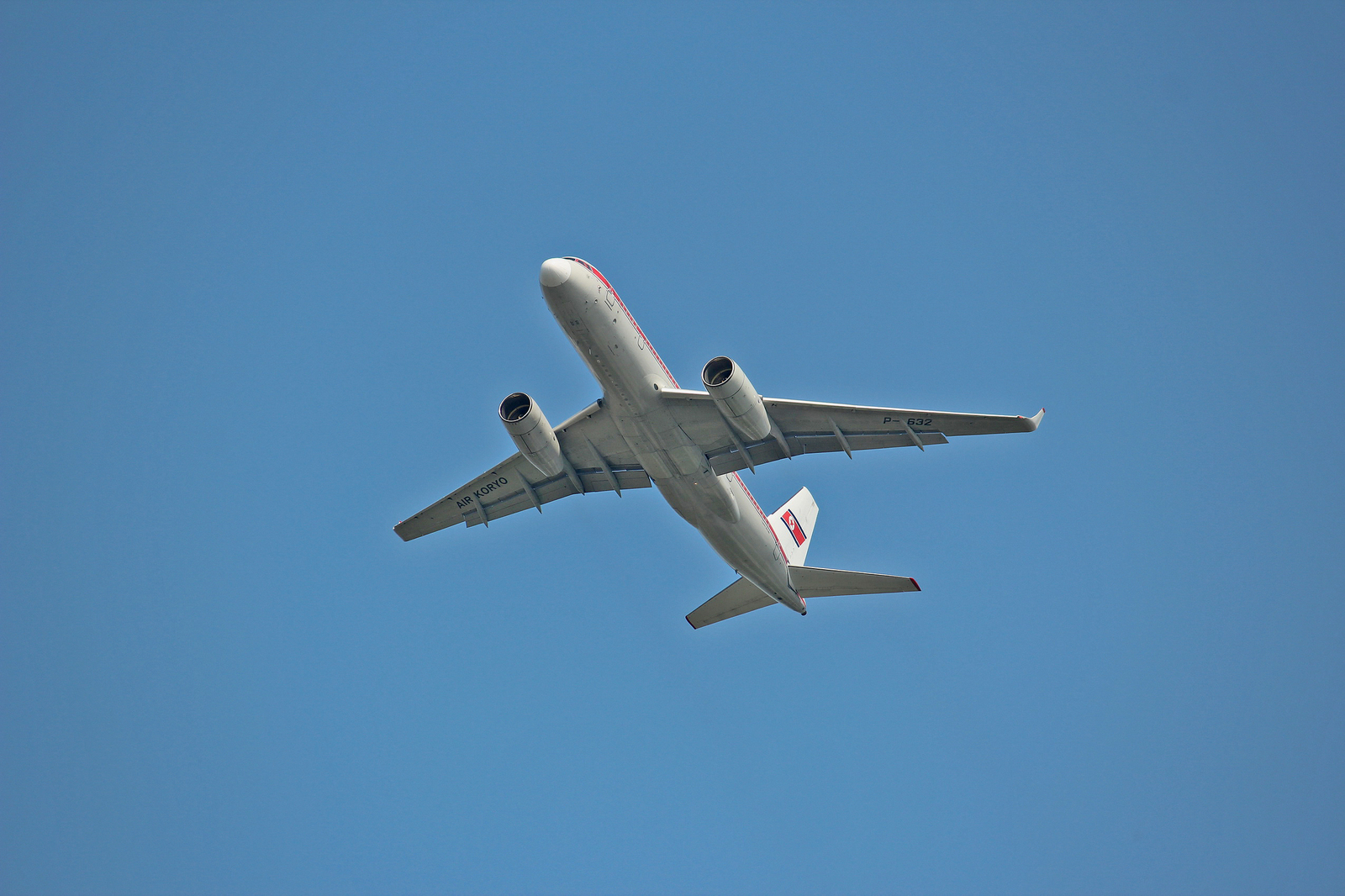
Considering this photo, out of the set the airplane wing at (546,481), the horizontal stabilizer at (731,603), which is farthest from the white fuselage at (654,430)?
the airplane wing at (546,481)

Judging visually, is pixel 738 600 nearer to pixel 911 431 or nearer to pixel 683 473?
pixel 683 473

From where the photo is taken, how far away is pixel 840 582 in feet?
108

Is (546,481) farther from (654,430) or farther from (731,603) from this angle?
(731,603)

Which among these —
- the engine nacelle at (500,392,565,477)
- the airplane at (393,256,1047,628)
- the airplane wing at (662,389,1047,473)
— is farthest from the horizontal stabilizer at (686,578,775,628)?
the engine nacelle at (500,392,565,477)

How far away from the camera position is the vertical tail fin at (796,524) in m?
36.4

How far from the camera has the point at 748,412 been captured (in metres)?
27.3

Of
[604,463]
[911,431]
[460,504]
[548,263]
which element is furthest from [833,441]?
[460,504]

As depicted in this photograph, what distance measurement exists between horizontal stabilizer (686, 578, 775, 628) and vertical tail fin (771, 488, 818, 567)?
1.70 meters

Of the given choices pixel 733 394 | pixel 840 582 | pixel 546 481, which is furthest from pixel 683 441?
pixel 840 582

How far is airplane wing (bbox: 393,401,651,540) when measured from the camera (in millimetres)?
31484

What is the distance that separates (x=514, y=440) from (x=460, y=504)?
5.81 metres

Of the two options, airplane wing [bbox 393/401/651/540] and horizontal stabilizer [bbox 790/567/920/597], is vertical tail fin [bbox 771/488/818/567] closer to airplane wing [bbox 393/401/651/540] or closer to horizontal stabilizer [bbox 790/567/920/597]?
horizontal stabilizer [bbox 790/567/920/597]

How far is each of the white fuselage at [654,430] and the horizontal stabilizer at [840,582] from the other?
38cm

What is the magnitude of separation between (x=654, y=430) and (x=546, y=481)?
20.3ft
